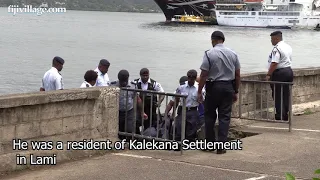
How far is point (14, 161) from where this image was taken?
754cm

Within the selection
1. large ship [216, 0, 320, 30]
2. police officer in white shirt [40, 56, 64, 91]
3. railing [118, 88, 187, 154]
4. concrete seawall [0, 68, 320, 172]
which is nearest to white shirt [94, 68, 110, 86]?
police officer in white shirt [40, 56, 64, 91]

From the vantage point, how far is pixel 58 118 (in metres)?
8.07

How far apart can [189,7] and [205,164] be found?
136893mm

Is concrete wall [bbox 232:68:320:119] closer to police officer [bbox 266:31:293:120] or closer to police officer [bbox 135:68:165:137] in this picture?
police officer [bbox 266:31:293:120]

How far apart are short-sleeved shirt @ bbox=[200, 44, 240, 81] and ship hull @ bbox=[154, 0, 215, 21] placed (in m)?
133

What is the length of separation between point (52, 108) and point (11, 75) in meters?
29.3

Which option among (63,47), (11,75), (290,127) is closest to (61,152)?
(290,127)

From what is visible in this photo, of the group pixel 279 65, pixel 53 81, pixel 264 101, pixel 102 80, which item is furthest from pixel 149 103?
pixel 264 101

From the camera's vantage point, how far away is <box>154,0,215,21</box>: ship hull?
142 m

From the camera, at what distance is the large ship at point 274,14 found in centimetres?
12006

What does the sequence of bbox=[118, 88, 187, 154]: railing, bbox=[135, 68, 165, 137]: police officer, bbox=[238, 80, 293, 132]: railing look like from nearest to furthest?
1. bbox=[118, 88, 187, 154]: railing
2. bbox=[135, 68, 165, 137]: police officer
3. bbox=[238, 80, 293, 132]: railing

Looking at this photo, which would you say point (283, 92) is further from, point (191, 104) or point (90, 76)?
point (90, 76)

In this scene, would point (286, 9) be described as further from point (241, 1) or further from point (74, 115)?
point (74, 115)

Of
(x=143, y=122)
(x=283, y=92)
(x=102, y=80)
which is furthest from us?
(x=283, y=92)
